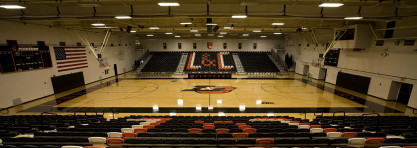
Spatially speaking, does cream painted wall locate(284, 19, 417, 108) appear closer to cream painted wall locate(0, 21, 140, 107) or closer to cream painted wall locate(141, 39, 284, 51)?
cream painted wall locate(141, 39, 284, 51)

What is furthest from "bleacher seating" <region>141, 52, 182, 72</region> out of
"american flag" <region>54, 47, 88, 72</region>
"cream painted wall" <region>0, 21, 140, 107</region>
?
"american flag" <region>54, 47, 88, 72</region>

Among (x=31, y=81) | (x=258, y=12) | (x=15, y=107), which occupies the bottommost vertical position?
(x=15, y=107)

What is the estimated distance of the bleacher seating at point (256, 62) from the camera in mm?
24514

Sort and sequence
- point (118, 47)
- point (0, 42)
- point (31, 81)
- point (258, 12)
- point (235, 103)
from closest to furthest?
point (258, 12) → point (0, 42) → point (235, 103) → point (31, 81) → point (118, 47)

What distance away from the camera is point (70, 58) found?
54.0 ft

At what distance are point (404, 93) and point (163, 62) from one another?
1006 inches

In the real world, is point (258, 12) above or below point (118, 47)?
above

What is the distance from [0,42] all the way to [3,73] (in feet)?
6.42

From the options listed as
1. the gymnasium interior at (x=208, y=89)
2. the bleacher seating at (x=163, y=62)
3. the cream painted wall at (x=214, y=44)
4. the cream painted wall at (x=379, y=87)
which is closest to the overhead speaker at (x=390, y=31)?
the gymnasium interior at (x=208, y=89)

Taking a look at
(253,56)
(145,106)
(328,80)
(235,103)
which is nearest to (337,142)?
(235,103)

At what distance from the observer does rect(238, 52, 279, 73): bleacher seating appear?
80.4 ft

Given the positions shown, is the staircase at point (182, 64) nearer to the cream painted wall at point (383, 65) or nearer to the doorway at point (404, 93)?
the cream painted wall at point (383, 65)

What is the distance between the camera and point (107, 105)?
11.7m

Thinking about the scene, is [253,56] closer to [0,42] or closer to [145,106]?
[145,106]
